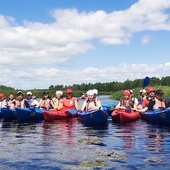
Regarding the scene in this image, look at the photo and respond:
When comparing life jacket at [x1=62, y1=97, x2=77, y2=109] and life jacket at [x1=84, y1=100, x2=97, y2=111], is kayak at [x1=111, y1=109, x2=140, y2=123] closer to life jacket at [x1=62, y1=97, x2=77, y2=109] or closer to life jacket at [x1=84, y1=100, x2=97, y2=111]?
life jacket at [x1=84, y1=100, x2=97, y2=111]

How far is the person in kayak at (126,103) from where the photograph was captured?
1614 cm

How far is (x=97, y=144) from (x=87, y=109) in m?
6.18

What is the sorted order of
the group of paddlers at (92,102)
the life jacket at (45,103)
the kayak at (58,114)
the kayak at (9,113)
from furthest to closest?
the life jacket at (45,103)
the kayak at (9,113)
the kayak at (58,114)
the group of paddlers at (92,102)

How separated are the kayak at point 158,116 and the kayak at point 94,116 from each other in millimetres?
1918

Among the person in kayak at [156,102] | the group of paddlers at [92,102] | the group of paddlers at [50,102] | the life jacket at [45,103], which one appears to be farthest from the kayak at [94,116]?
the life jacket at [45,103]

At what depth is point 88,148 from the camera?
9891 mm

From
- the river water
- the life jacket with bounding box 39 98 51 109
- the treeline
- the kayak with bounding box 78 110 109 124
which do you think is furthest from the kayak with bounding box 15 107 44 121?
the treeline

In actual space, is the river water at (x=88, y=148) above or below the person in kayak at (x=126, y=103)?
below

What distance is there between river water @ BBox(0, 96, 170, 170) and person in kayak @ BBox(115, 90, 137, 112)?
154 centimetres

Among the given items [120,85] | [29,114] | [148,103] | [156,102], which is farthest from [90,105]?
[120,85]

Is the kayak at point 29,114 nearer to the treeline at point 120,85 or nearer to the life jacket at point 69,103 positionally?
the life jacket at point 69,103

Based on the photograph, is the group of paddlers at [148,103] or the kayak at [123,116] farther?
the group of paddlers at [148,103]

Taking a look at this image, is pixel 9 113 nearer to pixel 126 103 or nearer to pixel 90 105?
pixel 90 105

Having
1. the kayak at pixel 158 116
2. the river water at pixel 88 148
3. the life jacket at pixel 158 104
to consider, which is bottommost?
the river water at pixel 88 148
